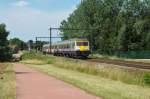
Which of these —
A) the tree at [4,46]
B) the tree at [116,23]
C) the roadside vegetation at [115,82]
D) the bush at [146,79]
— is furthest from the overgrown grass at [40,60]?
the bush at [146,79]

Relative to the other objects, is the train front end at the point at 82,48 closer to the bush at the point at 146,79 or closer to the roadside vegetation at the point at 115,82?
the roadside vegetation at the point at 115,82

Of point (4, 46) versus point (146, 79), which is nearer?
point (146, 79)

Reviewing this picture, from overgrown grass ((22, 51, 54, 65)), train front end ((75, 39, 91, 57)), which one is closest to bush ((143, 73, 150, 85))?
overgrown grass ((22, 51, 54, 65))

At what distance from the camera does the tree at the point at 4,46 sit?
104400 mm

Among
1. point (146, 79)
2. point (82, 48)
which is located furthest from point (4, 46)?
point (146, 79)

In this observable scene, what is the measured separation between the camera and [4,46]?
4387 inches

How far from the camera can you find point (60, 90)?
825 inches

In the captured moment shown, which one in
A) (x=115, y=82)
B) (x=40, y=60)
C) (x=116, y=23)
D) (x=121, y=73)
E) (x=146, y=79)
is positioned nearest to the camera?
(x=146, y=79)

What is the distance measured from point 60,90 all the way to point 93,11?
97.8m

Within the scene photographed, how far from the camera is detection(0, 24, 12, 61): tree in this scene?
104 m

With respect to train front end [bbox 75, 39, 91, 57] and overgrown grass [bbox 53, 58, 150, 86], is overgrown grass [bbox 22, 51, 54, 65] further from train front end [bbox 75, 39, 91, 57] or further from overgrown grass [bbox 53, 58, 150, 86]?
overgrown grass [bbox 53, 58, 150, 86]

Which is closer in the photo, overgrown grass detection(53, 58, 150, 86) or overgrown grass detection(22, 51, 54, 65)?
overgrown grass detection(53, 58, 150, 86)

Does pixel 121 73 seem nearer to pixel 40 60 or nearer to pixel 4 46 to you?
pixel 40 60

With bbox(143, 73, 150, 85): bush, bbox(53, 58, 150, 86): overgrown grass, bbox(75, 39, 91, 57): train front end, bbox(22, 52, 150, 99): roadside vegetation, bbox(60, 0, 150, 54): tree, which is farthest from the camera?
bbox(60, 0, 150, 54): tree
